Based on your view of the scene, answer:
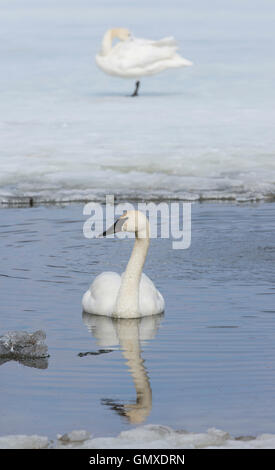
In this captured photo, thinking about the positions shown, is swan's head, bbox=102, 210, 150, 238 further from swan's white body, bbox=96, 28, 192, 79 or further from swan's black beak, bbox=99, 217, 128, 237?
swan's white body, bbox=96, 28, 192, 79

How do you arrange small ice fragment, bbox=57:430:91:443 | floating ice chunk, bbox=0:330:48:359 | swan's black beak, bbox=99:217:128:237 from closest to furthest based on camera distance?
small ice fragment, bbox=57:430:91:443 → floating ice chunk, bbox=0:330:48:359 → swan's black beak, bbox=99:217:128:237

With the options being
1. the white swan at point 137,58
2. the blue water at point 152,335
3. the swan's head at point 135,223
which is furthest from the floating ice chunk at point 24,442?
the white swan at point 137,58

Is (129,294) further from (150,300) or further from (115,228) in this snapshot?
(115,228)

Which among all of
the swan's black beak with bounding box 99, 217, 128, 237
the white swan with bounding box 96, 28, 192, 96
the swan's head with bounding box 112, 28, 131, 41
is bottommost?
the swan's black beak with bounding box 99, 217, 128, 237

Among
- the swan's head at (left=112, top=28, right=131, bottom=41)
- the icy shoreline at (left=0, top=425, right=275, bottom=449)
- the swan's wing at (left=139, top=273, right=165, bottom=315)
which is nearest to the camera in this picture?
the icy shoreline at (left=0, top=425, right=275, bottom=449)

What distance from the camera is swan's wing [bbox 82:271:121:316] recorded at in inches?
317

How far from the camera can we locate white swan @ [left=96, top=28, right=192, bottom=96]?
20.6 m

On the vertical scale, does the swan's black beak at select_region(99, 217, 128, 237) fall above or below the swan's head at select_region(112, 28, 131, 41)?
below

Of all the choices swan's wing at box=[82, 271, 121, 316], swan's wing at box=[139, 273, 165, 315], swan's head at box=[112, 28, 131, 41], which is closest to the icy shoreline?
swan's wing at box=[139, 273, 165, 315]

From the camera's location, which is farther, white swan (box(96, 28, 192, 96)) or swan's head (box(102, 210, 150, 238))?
white swan (box(96, 28, 192, 96))

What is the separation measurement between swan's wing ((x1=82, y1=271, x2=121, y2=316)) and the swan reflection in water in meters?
0.06

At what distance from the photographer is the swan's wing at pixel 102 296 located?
805 centimetres

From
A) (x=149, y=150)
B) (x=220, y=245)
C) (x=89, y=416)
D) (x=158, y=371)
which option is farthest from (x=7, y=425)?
(x=149, y=150)

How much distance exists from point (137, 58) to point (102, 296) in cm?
1320
